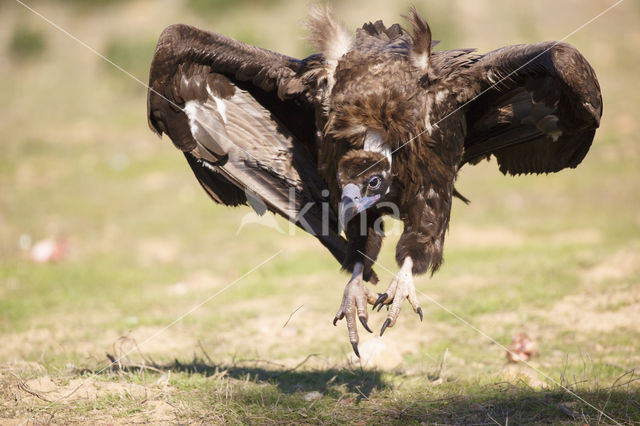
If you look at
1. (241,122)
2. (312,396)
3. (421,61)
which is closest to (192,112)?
(241,122)

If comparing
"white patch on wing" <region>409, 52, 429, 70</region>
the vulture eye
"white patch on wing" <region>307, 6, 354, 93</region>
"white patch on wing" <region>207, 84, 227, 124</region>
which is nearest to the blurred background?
"white patch on wing" <region>307, 6, 354, 93</region>

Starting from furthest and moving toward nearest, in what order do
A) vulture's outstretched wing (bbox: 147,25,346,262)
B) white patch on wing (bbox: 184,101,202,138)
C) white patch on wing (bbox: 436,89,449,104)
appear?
white patch on wing (bbox: 184,101,202,138), vulture's outstretched wing (bbox: 147,25,346,262), white patch on wing (bbox: 436,89,449,104)

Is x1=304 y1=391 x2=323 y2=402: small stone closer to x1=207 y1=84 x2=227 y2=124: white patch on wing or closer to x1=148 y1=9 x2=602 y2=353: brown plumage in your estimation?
x1=148 y1=9 x2=602 y2=353: brown plumage

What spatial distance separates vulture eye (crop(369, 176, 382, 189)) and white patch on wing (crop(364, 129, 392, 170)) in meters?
0.14

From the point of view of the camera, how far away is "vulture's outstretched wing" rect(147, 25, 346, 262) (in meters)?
4.36

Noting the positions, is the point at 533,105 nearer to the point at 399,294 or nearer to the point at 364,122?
the point at 364,122

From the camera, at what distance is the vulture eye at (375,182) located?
12.9 ft

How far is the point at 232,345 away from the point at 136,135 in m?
10.3

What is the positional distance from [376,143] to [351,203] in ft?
1.35

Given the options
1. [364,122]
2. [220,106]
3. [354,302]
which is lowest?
[354,302]

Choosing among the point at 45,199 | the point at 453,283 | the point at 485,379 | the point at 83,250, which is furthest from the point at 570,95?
the point at 45,199

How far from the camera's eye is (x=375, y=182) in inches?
156

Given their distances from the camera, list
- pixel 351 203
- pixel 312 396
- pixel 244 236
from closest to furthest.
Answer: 1. pixel 351 203
2. pixel 312 396
3. pixel 244 236

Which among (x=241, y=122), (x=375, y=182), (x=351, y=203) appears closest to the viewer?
(x=351, y=203)
